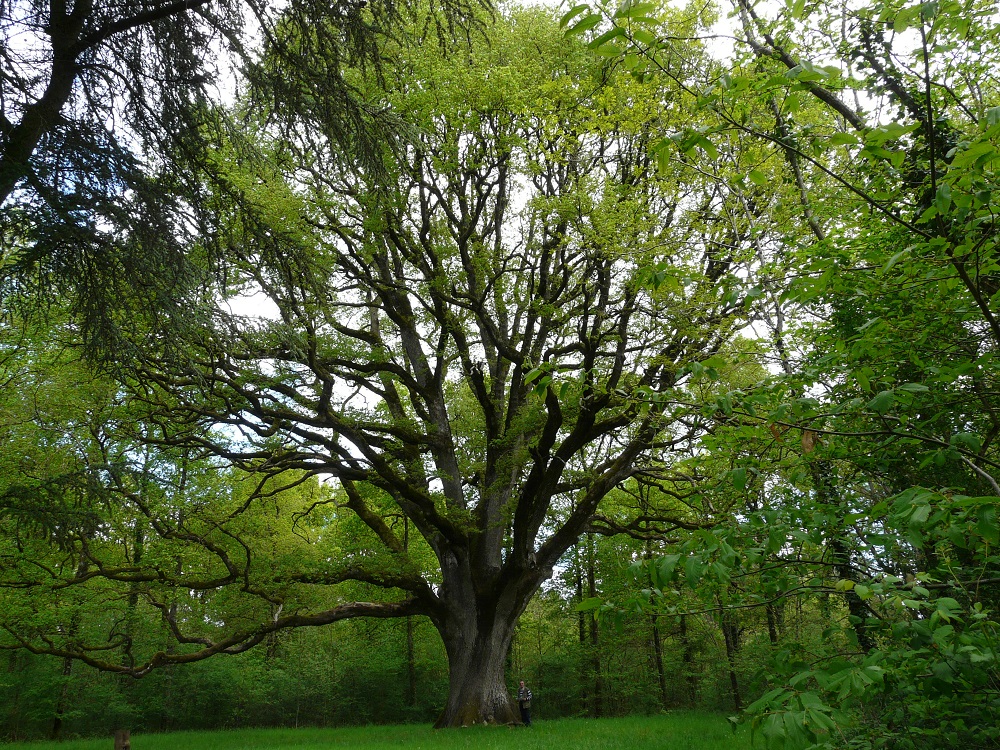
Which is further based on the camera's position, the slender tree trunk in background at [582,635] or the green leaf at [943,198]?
the slender tree trunk in background at [582,635]

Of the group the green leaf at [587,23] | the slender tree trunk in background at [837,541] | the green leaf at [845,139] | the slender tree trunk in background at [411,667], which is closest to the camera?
the green leaf at [587,23]

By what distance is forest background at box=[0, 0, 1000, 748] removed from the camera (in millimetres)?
2246

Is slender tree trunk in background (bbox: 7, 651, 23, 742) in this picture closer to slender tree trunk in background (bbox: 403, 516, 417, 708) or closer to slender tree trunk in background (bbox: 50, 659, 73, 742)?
slender tree trunk in background (bbox: 50, 659, 73, 742)

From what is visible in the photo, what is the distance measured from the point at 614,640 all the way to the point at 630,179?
44.2 feet

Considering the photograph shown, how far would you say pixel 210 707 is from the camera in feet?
68.1

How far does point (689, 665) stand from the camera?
19.4m

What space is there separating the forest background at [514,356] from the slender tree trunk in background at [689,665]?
165 millimetres

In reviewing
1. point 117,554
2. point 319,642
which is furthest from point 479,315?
point 319,642

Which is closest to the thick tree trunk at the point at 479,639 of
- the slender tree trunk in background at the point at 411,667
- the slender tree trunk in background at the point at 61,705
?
the slender tree trunk in background at the point at 411,667

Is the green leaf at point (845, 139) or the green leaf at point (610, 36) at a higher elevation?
the green leaf at point (610, 36)

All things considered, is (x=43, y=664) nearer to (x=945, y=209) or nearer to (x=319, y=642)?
(x=319, y=642)

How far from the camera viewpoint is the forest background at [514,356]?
7.37ft

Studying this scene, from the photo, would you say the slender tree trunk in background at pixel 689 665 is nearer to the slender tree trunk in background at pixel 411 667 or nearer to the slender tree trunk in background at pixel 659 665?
the slender tree trunk in background at pixel 659 665

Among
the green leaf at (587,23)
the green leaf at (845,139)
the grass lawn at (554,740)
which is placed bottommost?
the grass lawn at (554,740)
